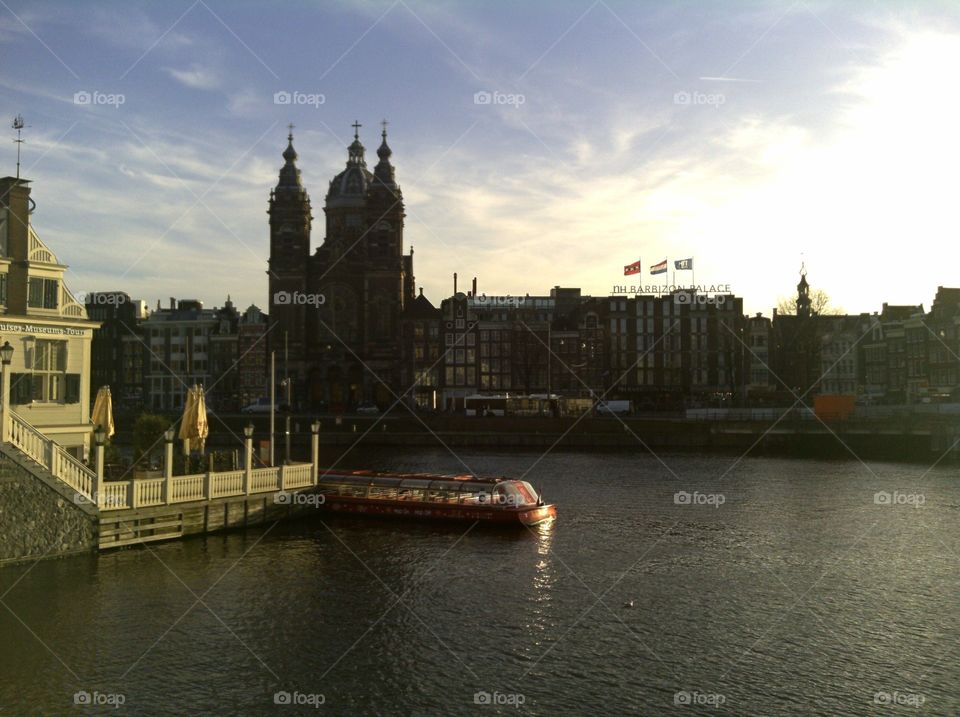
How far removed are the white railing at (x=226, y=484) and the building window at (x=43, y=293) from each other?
949 centimetres

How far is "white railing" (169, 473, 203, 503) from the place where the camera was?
33.8 m

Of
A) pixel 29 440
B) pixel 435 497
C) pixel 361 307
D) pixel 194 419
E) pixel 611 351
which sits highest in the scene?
pixel 361 307

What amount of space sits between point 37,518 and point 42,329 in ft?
30.7

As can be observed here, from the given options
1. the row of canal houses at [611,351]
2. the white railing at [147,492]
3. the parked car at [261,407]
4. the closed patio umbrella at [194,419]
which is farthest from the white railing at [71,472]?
the row of canal houses at [611,351]

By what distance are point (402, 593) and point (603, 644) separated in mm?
7367

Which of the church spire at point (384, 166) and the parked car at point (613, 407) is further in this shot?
the church spire at point (384, 166)

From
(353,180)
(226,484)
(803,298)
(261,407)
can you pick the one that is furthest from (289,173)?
(226,484)

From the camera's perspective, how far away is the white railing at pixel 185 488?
111 feet

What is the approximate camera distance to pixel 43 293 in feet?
115

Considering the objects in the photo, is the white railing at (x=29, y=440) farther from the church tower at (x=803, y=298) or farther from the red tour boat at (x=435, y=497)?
the church tower at (x=803, y=298)

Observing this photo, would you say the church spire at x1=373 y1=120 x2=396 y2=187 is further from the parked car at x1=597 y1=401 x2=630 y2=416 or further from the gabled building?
the gabled building

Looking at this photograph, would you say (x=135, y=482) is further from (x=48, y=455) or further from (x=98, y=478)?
(x=48, y=455)

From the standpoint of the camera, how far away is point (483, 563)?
105ft

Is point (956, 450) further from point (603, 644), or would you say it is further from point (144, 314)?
point (144, 314)
